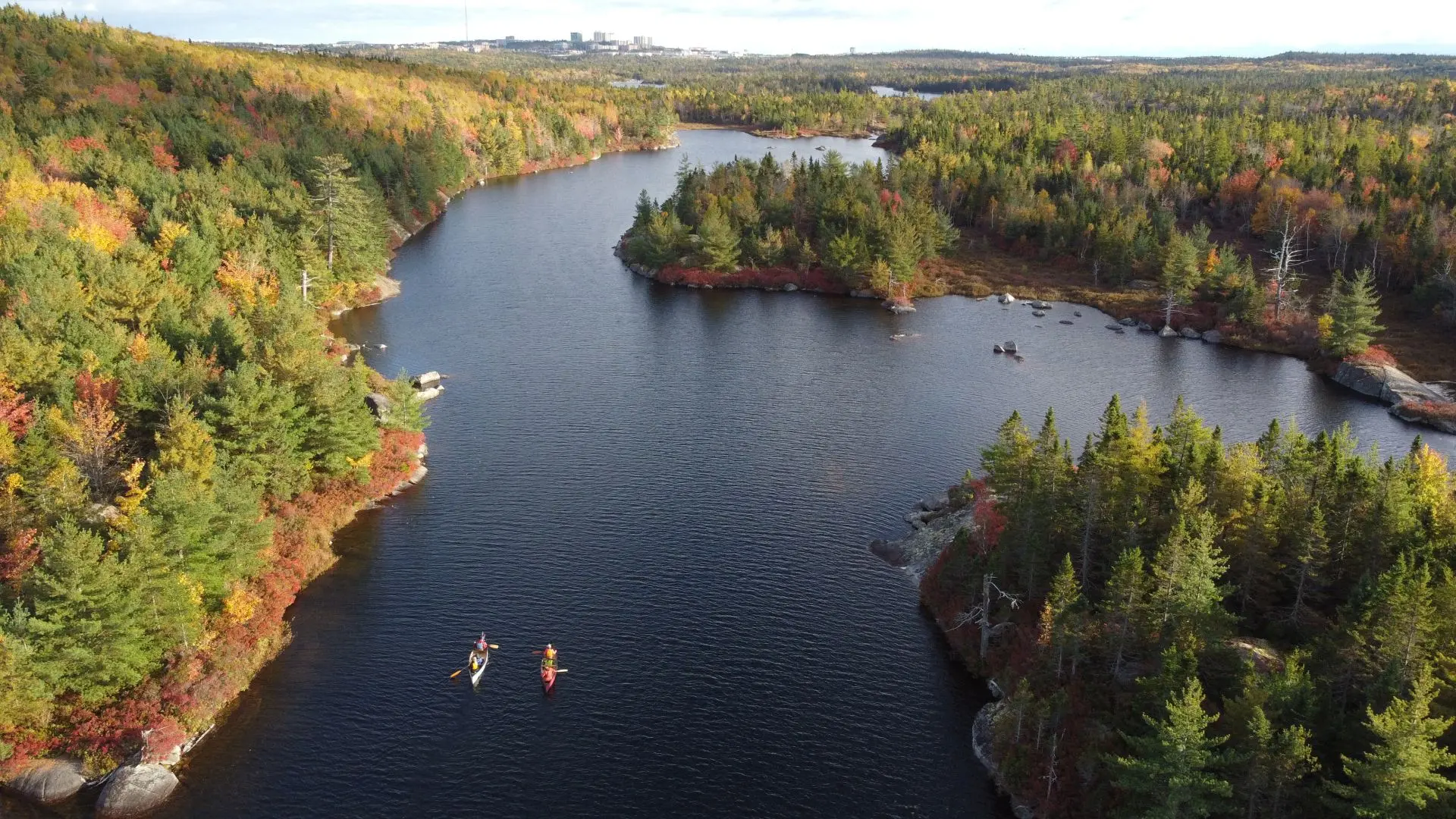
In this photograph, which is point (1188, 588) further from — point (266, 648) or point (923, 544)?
point (266, 648)

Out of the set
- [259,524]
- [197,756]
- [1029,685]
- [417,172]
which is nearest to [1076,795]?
[1029,685]

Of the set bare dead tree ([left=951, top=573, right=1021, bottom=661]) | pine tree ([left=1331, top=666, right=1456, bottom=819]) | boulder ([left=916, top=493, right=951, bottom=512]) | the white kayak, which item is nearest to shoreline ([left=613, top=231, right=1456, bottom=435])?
boulder ([left=916, top=493, right=951, bottom=512])

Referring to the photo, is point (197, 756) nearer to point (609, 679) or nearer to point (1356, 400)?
point (609, 679)

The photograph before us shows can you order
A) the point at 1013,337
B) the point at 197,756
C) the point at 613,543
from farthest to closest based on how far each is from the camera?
the point at 1013,337
the point at 613,543
the point at 197,756

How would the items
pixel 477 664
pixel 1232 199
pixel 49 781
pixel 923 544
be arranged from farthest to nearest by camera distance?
pixel 1232 199, pixel 923 544, pixel 477 664, pixel 49 781

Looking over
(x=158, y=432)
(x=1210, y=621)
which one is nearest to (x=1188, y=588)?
(x=1210, y=621)

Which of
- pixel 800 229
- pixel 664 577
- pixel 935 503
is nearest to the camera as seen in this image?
pixel 664 577

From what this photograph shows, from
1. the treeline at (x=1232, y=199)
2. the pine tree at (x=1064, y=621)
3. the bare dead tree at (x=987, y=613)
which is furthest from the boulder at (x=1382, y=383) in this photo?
the pine tree at (x=1064, y=621)
